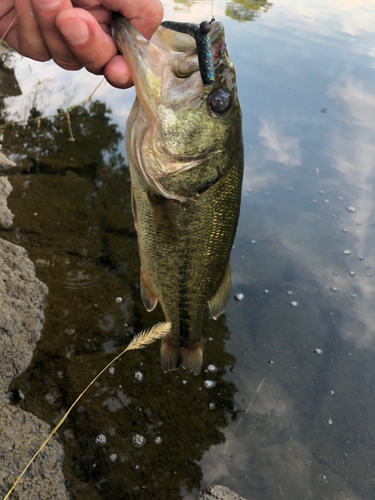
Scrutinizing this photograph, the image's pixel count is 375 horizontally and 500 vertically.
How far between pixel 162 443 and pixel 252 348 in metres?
1.13

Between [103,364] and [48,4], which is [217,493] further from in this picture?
[48,4]

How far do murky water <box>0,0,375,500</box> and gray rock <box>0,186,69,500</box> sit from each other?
0.33 feet

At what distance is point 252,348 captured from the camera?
3.28 meters

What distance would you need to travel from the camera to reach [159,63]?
161cm

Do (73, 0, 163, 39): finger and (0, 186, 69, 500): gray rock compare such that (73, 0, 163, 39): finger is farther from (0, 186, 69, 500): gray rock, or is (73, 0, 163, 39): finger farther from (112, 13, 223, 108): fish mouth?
(0, 186, 69, 500): gray rock

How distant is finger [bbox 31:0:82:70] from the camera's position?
150cm

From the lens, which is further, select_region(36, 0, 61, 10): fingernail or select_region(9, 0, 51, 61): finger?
select_region(9, 0, 51, 61): finger

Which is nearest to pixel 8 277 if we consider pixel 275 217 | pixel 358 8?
pixel 275 217

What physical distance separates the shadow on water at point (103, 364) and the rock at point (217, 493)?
→ 12cm

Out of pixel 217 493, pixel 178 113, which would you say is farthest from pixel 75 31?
pixel 217 493

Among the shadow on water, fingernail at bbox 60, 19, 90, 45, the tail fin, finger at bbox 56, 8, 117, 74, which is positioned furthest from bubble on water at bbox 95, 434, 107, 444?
fingernail at bbox 60, 19, 90, 45

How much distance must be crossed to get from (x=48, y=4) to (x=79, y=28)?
14cm

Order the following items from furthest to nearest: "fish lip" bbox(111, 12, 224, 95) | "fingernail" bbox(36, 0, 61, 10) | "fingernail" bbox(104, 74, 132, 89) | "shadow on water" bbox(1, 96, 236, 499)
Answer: "shadow on water" bbox(1, 96, 236, 499), "fingernail" bbox(104, 74, 132, 89), "fish lip" bbox(111, 12, 224, 95), "fingernail" bbox(36, 0, 61, 10)

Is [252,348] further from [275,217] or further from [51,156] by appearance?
[51,156]
